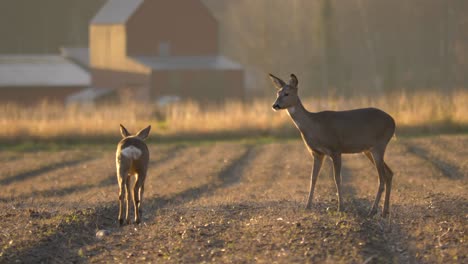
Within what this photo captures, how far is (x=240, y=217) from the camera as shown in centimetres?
1345

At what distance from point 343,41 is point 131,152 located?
63.9 m

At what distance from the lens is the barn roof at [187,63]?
196ft

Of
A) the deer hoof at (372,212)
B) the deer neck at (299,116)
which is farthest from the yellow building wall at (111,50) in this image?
the deer hoof at (372,212)

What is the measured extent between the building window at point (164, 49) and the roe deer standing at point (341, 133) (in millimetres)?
48847

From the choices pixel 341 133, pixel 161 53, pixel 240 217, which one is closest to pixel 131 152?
pixel 240 217

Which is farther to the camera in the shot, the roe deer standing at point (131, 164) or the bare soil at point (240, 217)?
the roe deer standing at point (131, 164)

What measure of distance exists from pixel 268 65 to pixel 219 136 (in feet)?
129

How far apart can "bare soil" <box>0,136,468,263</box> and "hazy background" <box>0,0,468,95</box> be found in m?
40.4

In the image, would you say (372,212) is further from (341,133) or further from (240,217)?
(240,217)

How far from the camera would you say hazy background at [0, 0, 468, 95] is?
66125 mm

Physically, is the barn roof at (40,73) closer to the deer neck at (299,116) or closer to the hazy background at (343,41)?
the hazy background at (343,41)

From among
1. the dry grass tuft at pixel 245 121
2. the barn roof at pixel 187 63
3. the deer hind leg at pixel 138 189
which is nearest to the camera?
the deer hind leg at pixel 138 189

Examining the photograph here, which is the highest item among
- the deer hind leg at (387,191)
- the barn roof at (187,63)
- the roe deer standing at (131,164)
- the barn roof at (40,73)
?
the roe deer standing at (131,164)

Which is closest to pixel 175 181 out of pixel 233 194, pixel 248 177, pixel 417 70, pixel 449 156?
pixel 248 177
